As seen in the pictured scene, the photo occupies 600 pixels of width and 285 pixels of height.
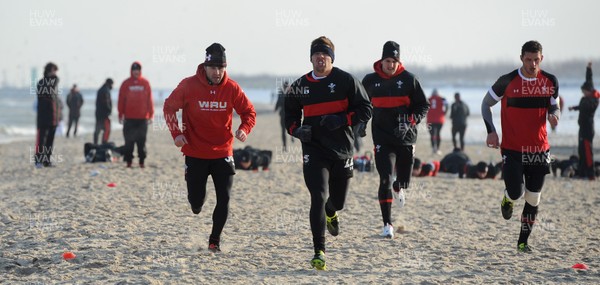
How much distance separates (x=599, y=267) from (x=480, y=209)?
3.95m

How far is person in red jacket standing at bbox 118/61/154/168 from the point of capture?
13750 mm

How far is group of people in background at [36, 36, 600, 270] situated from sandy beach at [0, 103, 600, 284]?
44 centimetres

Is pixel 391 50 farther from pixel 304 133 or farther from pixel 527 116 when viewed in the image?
pixel 304 133

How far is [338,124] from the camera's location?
642 cm

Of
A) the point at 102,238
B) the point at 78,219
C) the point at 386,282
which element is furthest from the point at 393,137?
the point at 78,219

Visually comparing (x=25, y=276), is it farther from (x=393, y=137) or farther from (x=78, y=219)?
(x=393, y=137)

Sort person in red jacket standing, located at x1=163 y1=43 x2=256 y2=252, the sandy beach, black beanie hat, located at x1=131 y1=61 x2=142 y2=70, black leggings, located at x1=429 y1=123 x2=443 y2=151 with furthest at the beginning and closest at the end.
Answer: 1. black leggings, located at x1=429 y1=123 x2=443 y2=151
2. black beanie hat, located at x1=131 y1=61 x2=142 y2=70
3. person in red jacket standing, located at x1=163 y1=43 x2=256 y2=252
4. the sandy beach

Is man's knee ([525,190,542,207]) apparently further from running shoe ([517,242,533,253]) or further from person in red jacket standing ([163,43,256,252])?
person in red jacket standing ([163,43,256,252])

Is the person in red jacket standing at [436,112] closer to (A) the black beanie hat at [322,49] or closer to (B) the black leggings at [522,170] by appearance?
(B) the black leggings at [522,170]

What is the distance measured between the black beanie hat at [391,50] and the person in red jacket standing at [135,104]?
7108mm

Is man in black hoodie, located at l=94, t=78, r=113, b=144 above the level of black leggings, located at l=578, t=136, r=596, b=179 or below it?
above

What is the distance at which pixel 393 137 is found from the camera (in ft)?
26.0

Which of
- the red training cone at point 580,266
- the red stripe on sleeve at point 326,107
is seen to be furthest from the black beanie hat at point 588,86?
the red stripe on sleeve at point 326,107

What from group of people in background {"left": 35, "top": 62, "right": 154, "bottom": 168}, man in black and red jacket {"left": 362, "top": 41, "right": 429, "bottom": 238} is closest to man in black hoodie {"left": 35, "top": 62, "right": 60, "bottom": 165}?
group of people in background {"left": 35, "top": 62, "right": 154, "bottom": 168}
